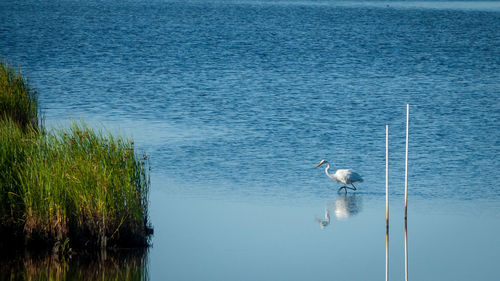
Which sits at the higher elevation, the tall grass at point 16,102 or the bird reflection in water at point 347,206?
the tall grass at point 16,102

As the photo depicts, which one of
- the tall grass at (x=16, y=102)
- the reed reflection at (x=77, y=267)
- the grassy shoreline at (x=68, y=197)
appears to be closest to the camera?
the reed reflection at (x=77, y=267)

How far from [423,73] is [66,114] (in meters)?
16.8

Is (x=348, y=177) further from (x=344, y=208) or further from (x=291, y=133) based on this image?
(x=291, y=133)

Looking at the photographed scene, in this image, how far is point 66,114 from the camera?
71.7 ft

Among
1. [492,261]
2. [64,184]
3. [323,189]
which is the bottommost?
[492,261]

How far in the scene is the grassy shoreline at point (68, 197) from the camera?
10.2 meters

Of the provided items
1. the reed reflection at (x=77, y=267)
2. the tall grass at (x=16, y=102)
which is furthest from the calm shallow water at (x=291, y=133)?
the tall grass at (x=16, y=102)

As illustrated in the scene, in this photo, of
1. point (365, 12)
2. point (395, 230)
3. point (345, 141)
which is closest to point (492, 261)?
point (395, 230)

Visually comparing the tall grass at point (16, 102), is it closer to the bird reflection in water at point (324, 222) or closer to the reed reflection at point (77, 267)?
the reed reflection at point (77, 267)

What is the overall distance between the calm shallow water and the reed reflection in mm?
280

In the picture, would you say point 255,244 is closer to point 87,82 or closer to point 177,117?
point 177,117

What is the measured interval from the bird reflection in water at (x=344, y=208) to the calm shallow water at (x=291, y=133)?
66 mm

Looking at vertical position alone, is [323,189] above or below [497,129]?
below

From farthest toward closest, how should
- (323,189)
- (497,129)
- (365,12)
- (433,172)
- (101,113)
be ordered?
(365,12) → (101,113) → (497,129) → (433,172) → (323,189)
